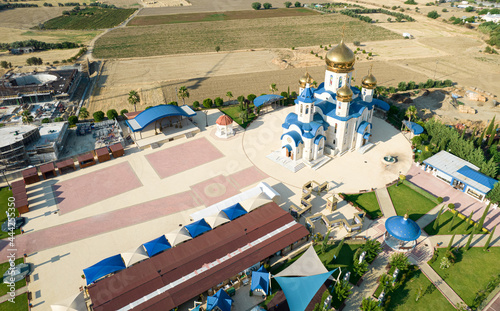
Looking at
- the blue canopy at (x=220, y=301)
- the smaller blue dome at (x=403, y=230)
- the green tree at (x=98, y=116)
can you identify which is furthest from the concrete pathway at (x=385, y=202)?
the green tree at (x=98, y=116)

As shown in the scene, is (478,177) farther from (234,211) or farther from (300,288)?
(234,211)

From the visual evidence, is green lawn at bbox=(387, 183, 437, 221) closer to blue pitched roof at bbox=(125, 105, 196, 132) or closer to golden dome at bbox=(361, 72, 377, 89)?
golden dome at bbox=(361, 72, 377, 89)

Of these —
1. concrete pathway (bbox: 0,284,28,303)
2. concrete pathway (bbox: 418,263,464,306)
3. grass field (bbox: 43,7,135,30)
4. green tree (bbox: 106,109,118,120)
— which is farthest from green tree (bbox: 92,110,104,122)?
grass field (bbox: 43,7,135,30)

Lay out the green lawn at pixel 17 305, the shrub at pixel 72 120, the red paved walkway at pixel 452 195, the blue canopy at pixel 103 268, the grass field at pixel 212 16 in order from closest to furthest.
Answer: the green lawn at pixel 17 305 < the blue canopy at pixel 103 268 < the red paved walkway at pixel 452 195 < the shrub at pixel 72 120 < the grass field at pixel 212 16

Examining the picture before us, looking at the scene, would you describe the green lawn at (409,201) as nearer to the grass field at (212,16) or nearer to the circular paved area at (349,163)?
the circular paved area at (349,163)

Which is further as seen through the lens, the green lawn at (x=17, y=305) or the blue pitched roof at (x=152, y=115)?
the blue pitched roof at (x=152, y=115)

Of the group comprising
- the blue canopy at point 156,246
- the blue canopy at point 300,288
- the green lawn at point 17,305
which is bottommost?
the green lawn at point 17,305

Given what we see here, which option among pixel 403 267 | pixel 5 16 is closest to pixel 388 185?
pixel 403 267
